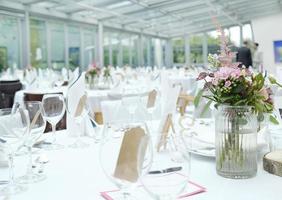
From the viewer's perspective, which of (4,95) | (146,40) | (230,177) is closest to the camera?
(230,177)

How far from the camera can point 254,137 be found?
3.80 ft

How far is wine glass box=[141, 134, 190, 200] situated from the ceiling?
7.33 metres

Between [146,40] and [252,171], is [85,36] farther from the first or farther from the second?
[252,171]

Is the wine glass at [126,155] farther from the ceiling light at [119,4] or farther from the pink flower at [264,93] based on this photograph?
the ceiling light at [119,4]

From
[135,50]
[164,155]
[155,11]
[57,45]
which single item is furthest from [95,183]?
[135,50]

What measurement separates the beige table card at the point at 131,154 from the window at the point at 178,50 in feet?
64.6

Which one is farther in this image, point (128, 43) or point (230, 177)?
point (128, 43)

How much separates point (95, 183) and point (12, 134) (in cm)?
34

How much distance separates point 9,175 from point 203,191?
1.99 feet

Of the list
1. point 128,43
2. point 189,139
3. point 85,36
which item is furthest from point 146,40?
point 189,139

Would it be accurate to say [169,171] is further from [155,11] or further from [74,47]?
[155,11]

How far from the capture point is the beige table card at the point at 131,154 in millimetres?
815

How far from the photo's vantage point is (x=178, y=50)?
2055 cm

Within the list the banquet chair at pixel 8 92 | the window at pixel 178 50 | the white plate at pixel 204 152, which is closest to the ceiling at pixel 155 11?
the window at pixel 178 50
